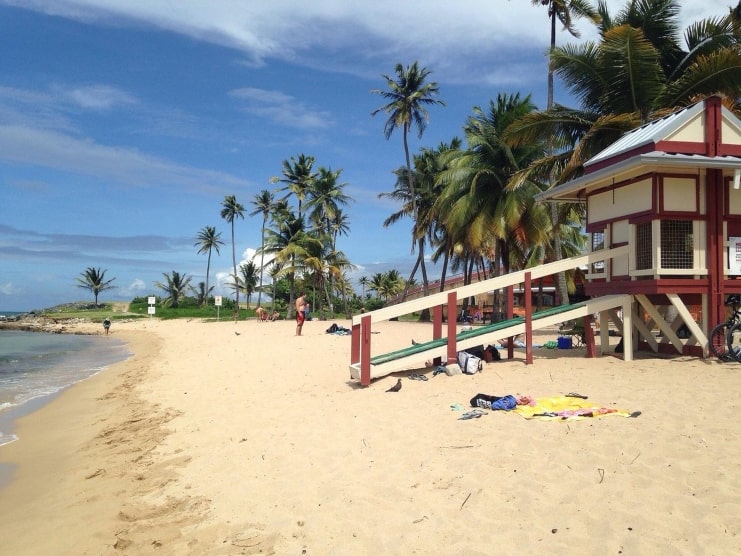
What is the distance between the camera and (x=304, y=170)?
44281 millimetres

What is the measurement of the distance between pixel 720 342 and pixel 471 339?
456cm

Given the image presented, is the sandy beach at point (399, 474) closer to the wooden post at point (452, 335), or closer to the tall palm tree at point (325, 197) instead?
the wooden post at point (452, 335)

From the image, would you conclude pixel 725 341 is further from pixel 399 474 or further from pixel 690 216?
pixel 399 474

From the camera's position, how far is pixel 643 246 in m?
10.5

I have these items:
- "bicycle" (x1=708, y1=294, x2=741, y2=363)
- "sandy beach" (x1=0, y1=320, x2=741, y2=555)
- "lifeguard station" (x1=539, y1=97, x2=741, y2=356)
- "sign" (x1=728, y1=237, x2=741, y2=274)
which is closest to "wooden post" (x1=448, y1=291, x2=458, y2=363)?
"sandy beach" (x1=0, y1=320, x2=741, y2=555)

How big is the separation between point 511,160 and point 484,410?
19101 mm

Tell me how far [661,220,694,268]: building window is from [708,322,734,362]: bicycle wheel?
4.05 feet

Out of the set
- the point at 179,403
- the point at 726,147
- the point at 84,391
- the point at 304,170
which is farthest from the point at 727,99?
the point at 304,170

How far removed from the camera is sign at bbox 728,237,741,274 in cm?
1001

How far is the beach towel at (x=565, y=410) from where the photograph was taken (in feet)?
20.9

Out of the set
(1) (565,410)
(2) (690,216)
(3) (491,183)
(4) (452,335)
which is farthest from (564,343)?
(3) (491,183)

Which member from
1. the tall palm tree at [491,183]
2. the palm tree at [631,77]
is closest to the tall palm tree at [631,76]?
the palm tree at [631,77]

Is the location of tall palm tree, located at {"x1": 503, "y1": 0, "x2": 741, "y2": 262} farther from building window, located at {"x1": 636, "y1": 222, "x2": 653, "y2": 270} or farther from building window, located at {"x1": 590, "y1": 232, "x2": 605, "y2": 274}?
building window, located at {"x1": 636, "y1": 222, "x2": 653, "y2": 270}

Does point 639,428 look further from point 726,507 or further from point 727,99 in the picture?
point 727,99
